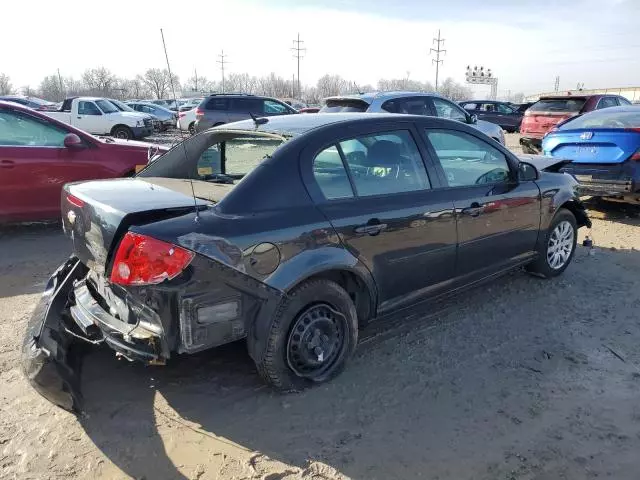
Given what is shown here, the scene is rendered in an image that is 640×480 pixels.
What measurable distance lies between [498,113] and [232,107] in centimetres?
1453

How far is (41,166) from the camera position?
639cm

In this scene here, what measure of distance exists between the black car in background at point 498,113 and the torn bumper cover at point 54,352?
24.3m

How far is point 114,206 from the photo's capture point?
9.56ft

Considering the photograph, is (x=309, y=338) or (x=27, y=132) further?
(x=27, y=132)

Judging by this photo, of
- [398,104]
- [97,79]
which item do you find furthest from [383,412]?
[97,79]

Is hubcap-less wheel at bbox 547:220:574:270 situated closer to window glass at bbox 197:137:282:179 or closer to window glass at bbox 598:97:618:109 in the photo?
window glass at bbox 197:137:282:179

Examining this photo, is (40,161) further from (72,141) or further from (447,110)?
(447,110)

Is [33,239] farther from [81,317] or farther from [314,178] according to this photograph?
[314,178]

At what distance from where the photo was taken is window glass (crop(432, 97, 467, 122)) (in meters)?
10.1

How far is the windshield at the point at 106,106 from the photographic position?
19625mm

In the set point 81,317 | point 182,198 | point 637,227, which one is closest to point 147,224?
point 182,198

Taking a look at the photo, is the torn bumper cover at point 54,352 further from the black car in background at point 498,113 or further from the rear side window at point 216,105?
the black car in background at point 498,113

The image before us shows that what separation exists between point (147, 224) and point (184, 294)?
0.42m

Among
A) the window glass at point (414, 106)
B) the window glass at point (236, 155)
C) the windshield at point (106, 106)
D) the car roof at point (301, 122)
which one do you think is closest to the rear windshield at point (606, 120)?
the window glass at point (414, 106)
